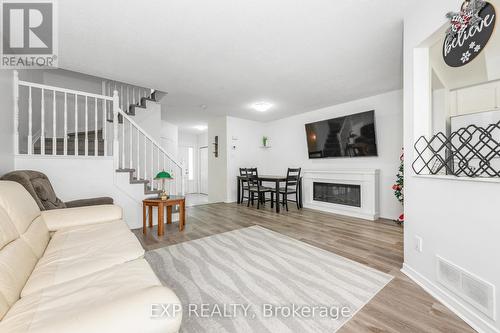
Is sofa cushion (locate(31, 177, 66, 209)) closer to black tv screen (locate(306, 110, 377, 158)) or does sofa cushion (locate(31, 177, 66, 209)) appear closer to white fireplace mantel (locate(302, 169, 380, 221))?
white fireplace mantel (locate(302, 169, 380, 221))

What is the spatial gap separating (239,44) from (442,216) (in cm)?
247

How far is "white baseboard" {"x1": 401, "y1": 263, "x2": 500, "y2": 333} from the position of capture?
1.21 meters

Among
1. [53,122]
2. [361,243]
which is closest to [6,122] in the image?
[53,122]

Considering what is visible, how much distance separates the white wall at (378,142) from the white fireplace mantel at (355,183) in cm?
19

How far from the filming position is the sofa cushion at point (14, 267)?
31.5 inches

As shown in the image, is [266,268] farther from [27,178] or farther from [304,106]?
[304,106]

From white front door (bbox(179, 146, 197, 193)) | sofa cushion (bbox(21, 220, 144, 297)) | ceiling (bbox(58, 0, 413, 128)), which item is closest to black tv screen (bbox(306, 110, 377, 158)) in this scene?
ceiling (bbox(58, 0, 413, 128))

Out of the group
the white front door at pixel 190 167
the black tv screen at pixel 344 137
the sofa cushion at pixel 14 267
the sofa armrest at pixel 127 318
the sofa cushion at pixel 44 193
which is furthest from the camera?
the white front door at pixel 190 167

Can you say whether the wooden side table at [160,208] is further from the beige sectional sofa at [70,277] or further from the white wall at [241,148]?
the white wall at [241,148]

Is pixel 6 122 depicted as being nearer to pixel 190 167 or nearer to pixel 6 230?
pixel 6 230

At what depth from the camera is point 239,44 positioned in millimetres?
2268

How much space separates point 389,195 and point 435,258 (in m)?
2.52

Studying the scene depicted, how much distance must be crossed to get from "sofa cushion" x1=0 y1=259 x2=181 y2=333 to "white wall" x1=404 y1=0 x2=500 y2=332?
1770 mm

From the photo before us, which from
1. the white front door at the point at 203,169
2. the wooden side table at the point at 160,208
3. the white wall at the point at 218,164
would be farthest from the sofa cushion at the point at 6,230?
the white front door at the point at 203,169
